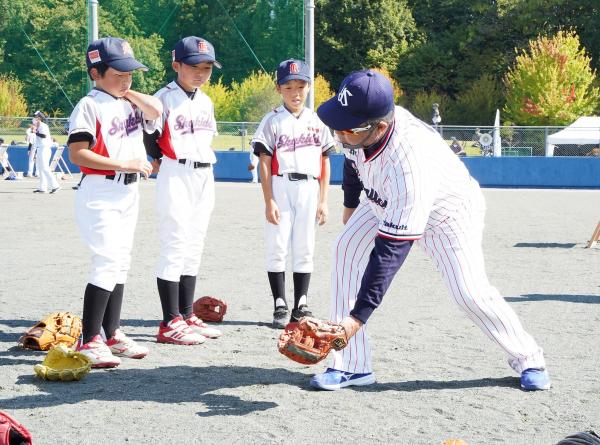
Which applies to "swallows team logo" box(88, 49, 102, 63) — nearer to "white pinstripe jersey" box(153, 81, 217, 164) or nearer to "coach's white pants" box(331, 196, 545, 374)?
"white pinstripe jersey" box(153, 81, 217, 164)

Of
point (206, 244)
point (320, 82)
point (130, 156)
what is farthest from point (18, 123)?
point (130, 156)

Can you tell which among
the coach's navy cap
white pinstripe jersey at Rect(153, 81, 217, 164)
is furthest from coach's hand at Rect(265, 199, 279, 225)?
the coach's navy cap

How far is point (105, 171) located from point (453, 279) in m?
2.15

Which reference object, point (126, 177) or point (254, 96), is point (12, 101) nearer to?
point (254, 96)

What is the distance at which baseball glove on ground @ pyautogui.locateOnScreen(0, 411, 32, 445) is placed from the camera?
324cm

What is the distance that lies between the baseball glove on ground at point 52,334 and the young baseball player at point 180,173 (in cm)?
58

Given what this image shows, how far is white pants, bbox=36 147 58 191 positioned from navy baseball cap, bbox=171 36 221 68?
50.5 ft

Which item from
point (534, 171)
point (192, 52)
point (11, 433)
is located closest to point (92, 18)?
point (534, 171)

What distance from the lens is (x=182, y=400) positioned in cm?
479

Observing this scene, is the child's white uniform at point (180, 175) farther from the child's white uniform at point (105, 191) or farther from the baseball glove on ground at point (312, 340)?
the baseball glove on ground at point (312, 340)

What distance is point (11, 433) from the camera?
331 cm

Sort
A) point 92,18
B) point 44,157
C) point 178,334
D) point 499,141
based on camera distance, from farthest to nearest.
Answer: point 499,141
point 92,18
point 44,157
point 178,334

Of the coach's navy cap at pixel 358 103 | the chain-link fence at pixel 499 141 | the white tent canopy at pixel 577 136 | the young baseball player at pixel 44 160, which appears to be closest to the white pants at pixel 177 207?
the coach's navy cap at pixel 358 103

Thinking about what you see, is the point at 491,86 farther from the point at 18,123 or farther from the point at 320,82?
the point at 18,123
